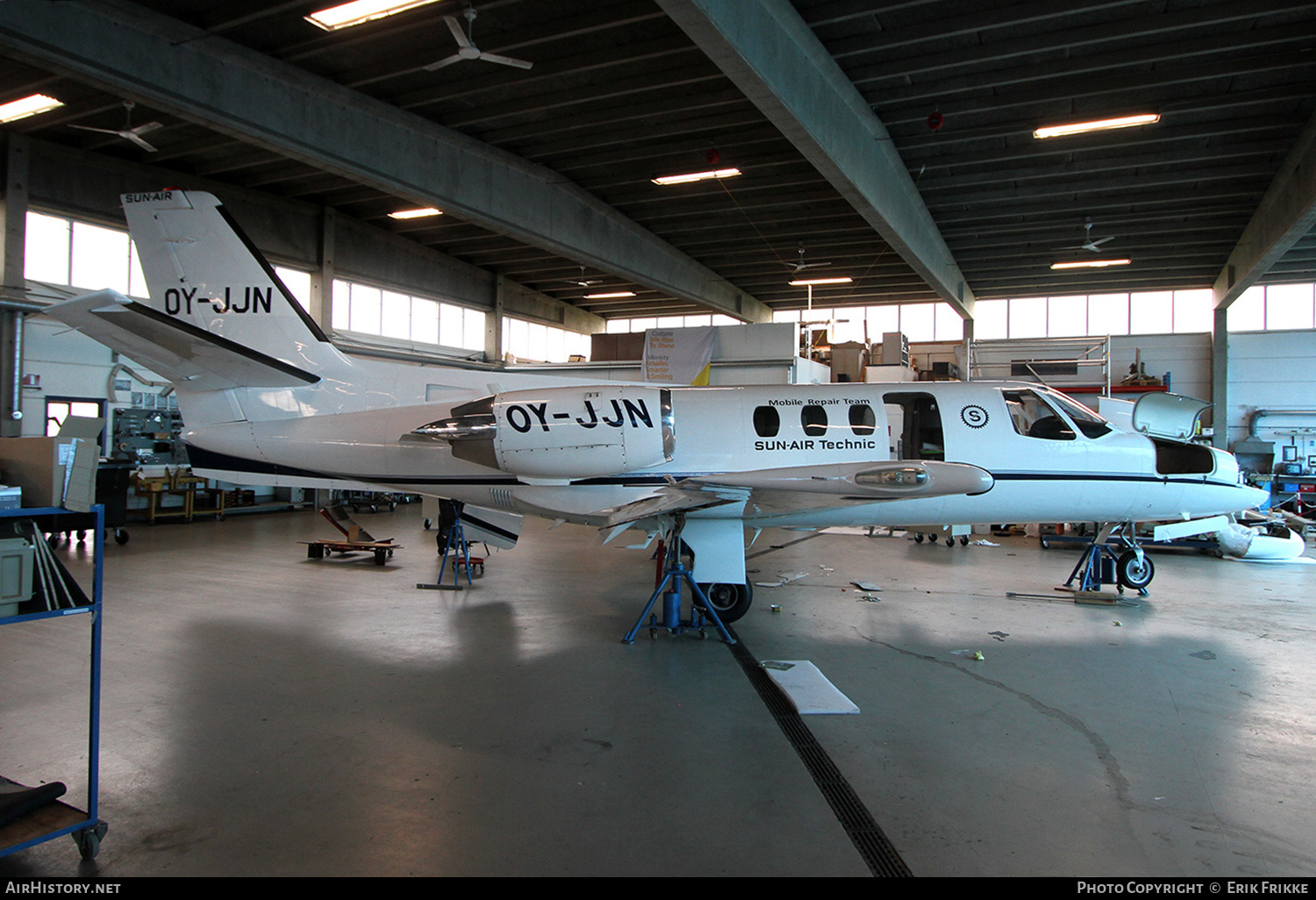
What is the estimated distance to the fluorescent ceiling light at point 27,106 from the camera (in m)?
13.6

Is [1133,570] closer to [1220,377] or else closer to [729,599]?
[729,599]

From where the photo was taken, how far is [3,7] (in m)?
8.23

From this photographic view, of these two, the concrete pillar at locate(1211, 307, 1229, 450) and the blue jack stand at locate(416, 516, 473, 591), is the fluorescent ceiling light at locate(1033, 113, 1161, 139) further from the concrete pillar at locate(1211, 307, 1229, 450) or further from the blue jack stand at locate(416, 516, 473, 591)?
the concrete pillar at locate(1211, 307, 1229, 450)

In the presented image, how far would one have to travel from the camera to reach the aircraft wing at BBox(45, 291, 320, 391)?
21.0 feet

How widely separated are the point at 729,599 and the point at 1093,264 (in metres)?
19.9

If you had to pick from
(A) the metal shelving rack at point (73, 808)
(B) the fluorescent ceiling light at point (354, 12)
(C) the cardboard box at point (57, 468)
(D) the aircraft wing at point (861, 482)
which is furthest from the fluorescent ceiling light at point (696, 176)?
(A) the metal shelving rack at point (73, 808)

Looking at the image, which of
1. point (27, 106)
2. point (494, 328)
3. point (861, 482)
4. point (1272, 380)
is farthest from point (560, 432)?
point (1272, 380)

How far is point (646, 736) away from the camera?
17.3 feet

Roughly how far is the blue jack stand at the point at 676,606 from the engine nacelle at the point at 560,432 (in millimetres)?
1123

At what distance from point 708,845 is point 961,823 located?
153 cm

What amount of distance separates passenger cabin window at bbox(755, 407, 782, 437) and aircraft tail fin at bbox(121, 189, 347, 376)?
592 centimetres

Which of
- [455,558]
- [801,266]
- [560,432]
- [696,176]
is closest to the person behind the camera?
[560,432]

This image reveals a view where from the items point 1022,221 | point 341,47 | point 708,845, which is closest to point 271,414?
point 341,47

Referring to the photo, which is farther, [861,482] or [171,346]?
[171,346]
